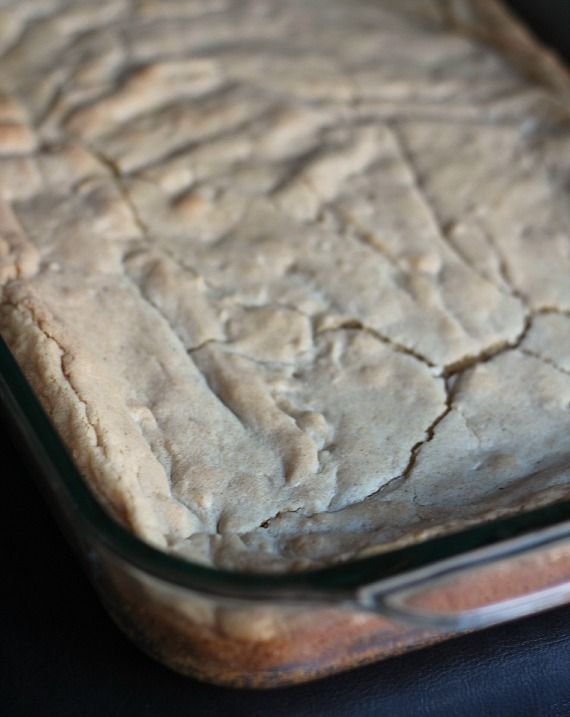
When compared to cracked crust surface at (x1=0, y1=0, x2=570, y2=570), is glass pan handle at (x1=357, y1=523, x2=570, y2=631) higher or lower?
lower

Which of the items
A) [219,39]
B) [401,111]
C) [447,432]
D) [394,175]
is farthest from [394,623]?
[219,39]

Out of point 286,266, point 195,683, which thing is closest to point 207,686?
point 195,683

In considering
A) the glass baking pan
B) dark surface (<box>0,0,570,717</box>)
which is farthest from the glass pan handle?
dark surface (<box>0,0,570,717</box>)

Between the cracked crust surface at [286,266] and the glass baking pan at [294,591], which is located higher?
the cracked crust surface at [286,266]

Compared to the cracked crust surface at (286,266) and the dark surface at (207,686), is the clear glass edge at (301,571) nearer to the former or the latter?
the cracked crust surface at (286,266)

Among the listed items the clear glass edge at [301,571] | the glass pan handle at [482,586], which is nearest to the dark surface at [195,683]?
the glass pan handle at [482,586]

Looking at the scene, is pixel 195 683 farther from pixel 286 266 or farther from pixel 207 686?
pixel 286 266

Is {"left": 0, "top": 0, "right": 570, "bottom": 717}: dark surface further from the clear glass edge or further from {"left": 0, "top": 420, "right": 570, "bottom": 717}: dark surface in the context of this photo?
the clear glass edge
